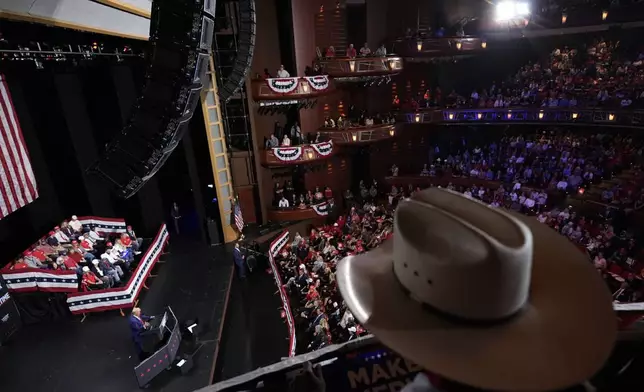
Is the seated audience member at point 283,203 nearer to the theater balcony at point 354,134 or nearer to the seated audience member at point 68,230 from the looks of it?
the theater balcony at point 354,134

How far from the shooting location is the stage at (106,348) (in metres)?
Result: 7.91

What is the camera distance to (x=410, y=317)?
161cm

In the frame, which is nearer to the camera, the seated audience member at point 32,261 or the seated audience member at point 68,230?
the seated audience member at point 32,261

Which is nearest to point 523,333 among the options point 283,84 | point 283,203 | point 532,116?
point 283,84

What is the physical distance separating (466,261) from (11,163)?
1212 centimetres

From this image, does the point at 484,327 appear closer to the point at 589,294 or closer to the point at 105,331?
the point at 589,294

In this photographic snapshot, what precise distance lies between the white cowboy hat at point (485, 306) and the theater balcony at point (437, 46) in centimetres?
2102

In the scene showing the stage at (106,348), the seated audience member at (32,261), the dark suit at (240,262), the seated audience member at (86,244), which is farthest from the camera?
the dark suit at (240,262)

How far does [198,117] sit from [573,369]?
15.0 meters

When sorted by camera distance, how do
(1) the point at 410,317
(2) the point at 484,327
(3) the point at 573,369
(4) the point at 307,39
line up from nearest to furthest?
(3) the point at 573,369 < (2) the point at 484,327 < (1) the point at 410,317 < (4) the point at 307,39

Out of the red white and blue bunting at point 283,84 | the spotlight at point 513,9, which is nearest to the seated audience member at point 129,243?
the red white and blue bunting at point 283,84

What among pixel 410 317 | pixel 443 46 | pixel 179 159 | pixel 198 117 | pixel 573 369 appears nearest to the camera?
pixel 573 369

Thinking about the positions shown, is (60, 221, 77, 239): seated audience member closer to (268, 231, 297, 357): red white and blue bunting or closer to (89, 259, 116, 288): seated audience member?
(89, 259, 116, 288): seated audience member

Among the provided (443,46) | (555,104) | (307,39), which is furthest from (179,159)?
(555,104)
